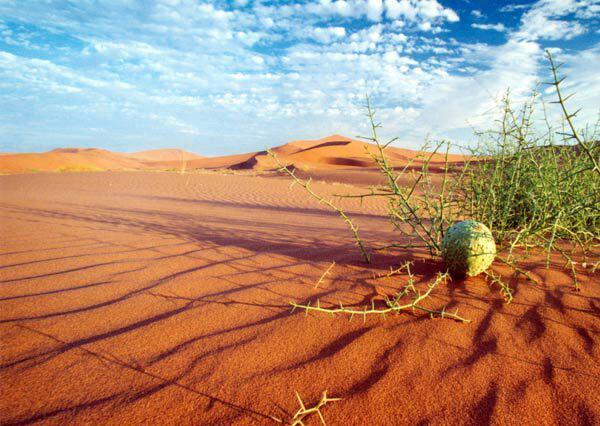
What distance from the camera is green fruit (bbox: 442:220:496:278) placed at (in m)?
2.13

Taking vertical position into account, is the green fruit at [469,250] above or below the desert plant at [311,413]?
above

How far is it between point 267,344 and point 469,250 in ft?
4.55

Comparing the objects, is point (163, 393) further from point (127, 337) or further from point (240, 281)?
point (240, 281)

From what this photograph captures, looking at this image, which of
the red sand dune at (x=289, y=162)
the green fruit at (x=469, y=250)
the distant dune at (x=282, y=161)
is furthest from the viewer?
the distant dune at (x=282, y=161)

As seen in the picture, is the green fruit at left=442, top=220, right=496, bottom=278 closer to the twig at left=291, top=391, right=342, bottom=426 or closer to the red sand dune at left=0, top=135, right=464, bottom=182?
the red sand dune at left=0, top=135, right=464, bottom=182

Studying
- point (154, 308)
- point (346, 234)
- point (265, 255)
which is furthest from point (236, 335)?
point (346, 234)

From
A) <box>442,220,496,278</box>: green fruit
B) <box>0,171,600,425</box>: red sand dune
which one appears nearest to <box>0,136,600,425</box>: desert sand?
<box>0,171,600,425</box>: red sand dune

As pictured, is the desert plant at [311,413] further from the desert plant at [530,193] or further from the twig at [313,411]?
the desert plant at [530,193]

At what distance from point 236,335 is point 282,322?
0.79 ft

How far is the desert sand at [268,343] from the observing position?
117 centimetres

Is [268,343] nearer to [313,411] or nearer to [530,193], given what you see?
[313,411]

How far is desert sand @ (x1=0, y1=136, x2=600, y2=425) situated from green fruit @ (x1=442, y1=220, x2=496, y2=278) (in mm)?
112

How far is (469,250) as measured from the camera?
6.97 feet

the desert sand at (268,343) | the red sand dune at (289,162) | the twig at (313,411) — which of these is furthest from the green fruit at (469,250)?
the twig at (313,411)
